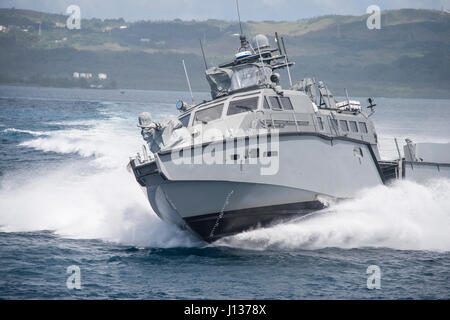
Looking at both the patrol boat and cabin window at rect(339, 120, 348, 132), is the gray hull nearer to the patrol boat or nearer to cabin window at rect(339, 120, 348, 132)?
the patrol boat

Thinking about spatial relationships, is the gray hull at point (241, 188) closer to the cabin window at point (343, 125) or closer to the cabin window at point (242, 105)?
the cabin window at point (242, 105)

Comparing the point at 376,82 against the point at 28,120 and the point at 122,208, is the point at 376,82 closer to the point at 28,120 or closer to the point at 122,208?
the point at 28,120

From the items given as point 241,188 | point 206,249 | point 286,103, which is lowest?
point 206,249

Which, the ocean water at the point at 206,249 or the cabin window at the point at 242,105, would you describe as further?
the cabin window at the point at 242,105

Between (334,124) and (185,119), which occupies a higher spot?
(185,119)

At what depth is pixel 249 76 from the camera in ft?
65.6

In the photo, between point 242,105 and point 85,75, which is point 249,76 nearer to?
point 242,105

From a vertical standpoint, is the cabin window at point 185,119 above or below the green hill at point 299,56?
below

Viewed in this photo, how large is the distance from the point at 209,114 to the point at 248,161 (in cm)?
332

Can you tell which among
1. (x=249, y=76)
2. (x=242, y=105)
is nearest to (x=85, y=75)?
(x=249, y=76)

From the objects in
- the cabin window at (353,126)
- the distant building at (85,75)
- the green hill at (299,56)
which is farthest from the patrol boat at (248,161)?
the distant building at (85,75)

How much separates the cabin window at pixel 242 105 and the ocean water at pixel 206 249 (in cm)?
372

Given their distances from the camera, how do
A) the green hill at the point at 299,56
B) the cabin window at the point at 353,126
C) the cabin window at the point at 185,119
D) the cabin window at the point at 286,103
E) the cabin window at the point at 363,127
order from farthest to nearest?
the green hill at the point at 299,56
the cabin window at the point at 363,127
the cabin window at the point at 353,126
the cabin window at the point at 185,119
the cabin window at the point at 286,103

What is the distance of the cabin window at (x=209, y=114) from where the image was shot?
1851cm
